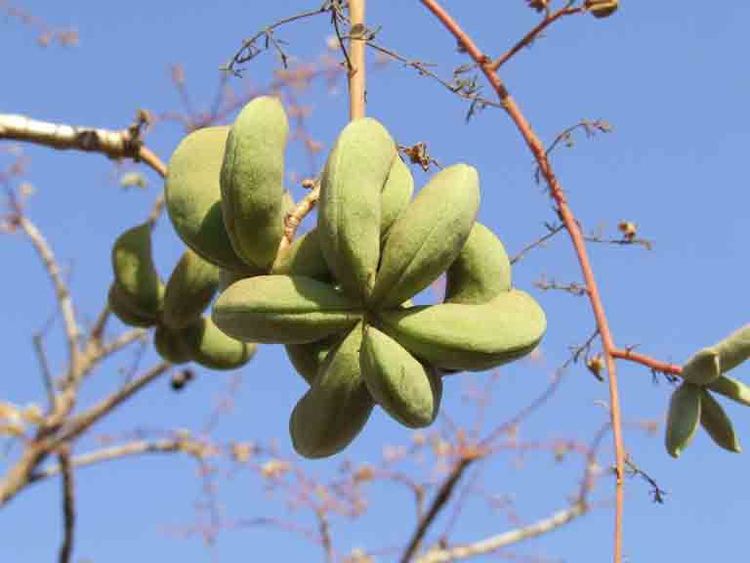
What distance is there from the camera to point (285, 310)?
4.41ft

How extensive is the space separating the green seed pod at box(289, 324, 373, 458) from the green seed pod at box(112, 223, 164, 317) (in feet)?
3.22

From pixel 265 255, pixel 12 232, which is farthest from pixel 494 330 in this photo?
pixel 12 232

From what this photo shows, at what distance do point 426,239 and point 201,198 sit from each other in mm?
310

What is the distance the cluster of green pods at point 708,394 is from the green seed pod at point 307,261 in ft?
1.78

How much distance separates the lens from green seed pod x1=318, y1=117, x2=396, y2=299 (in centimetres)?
135

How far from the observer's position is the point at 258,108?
1.46 meters

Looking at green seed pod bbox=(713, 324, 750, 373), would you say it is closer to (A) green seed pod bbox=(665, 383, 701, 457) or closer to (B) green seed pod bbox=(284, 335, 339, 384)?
(A) green seed pod bbox=(665, 383, 701, 457)

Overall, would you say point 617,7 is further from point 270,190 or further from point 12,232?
point 12,232

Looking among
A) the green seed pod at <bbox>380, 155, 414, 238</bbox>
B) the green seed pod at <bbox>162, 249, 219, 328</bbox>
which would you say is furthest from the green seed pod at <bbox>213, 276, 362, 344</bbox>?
the green seed pod at <bbox>162, 249, 219, 328</bbox>

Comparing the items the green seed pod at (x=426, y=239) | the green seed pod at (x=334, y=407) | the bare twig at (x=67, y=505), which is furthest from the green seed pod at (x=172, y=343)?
the bare twig at (x=67, y=505)

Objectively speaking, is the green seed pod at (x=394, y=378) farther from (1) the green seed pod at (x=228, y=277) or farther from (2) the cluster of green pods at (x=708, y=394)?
(2) the cluster of green pods at (x=708, y=394)

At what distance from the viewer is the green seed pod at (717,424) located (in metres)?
1.72

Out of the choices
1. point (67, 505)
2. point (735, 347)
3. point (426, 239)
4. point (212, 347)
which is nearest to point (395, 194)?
point (426, 239)

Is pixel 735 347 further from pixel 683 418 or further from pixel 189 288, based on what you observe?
pixel 189 288
